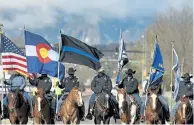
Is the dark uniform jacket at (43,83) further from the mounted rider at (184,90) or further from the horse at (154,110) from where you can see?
the mounted rider at (184,90)

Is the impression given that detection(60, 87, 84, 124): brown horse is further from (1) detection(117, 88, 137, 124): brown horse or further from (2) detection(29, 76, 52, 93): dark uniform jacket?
(1) detection(117, 88, 137, 124): brown horse

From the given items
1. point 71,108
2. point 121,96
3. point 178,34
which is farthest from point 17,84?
point 178,34

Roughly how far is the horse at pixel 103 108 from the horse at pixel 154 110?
147 cm

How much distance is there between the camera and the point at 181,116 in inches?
820

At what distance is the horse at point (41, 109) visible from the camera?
20.2m

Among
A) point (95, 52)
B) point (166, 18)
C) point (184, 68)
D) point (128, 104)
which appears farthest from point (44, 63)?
point (166, 18)

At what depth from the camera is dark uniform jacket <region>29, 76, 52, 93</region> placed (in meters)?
22.1

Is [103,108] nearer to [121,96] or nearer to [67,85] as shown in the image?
[121,96]

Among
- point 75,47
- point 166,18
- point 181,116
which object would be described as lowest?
point 181,116

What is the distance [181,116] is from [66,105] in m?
4.42

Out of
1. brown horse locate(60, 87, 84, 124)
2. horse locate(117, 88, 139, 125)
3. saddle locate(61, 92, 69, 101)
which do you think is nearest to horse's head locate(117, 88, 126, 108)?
horse locate(117, 88, 139, 125)

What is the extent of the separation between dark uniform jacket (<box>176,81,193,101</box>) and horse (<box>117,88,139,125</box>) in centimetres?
190

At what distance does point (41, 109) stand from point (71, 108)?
3.80ft

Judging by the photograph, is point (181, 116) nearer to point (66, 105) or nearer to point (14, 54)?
point (66, 105)
